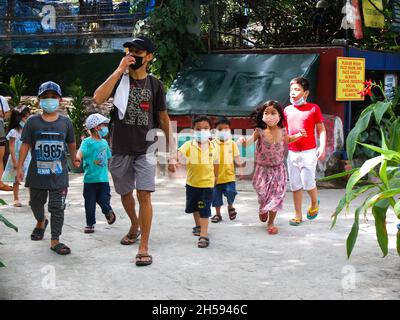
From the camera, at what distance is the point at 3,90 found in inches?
591

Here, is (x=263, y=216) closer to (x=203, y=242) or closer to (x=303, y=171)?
(x=303, y=171)

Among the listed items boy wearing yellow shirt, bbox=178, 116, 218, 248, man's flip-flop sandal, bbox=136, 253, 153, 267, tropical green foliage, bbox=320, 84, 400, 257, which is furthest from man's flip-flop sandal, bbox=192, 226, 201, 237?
tropical green foliage, bbox=320, 84, 400, 257

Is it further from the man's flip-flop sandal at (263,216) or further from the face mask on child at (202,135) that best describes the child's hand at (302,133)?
Result: the face mask on child at (202,135)

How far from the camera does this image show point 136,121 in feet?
19.0

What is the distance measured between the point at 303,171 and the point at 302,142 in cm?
32

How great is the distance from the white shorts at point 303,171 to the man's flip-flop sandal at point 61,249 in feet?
8.74

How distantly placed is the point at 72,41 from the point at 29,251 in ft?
33.8

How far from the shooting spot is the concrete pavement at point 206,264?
470cm

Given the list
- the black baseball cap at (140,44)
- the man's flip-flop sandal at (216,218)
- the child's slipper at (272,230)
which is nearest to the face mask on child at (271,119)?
the child's slipper at (272,230)

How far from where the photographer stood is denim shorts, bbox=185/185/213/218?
6.38 meters

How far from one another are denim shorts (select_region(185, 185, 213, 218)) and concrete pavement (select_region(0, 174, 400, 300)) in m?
0.31

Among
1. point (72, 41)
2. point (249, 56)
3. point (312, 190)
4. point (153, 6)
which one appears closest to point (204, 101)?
point (249, 56)
